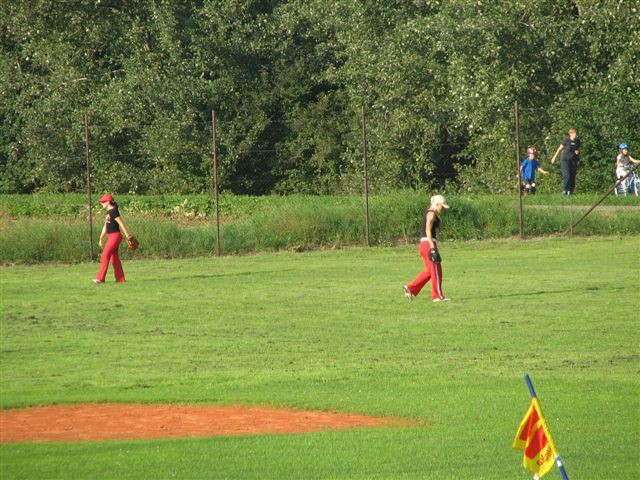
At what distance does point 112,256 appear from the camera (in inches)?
1075

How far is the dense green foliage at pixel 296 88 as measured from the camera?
42.7 m

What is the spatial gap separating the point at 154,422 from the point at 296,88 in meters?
38.2

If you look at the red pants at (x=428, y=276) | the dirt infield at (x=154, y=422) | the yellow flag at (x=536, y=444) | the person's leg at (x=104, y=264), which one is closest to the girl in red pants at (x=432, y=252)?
the red pants at (x=428, y=276)

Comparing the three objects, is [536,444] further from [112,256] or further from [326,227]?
[326,227]

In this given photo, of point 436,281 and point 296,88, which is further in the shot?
point 296,88

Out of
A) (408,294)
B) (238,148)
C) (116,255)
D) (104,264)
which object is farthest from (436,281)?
(238,148)

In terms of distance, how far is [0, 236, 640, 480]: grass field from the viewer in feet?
41.8

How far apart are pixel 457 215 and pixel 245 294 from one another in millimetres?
10876

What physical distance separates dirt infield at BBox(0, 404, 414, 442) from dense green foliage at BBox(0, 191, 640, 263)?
695 inches

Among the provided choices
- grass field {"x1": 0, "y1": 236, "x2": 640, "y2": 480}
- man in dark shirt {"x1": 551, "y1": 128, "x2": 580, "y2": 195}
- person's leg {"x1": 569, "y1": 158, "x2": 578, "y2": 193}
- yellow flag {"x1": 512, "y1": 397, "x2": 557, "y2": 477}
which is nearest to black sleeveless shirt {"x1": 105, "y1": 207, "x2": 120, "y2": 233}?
grass field {"x1": 0, "y1": 236, "x2": 640, "y2": 480}

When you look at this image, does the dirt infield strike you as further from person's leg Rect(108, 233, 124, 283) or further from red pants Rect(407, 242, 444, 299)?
person's leg Rect(108, 233, 124, 283)

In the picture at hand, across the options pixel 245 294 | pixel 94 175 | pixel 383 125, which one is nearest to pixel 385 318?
pixel 245 294

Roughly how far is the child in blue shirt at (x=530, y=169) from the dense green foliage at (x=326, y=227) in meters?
1.80

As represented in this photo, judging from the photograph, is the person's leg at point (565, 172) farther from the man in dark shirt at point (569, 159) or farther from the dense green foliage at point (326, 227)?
the dense green foliage at point (326, 227)
